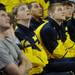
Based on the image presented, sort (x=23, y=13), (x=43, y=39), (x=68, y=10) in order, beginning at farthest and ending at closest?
(x=68, y=10) < (x=43, y=39) < (x=23, y=13)

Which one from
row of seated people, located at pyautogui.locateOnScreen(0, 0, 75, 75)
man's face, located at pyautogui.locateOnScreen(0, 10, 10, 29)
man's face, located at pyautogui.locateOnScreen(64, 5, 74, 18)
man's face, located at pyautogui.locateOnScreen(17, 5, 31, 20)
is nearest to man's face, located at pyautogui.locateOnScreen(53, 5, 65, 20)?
row of seated people, located at pyautogui.locateOnScreen(0, 0, 75, 75)

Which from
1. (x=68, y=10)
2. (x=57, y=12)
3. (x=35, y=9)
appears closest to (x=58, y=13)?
(x=57, y=12)

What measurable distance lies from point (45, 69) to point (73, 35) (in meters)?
0.91

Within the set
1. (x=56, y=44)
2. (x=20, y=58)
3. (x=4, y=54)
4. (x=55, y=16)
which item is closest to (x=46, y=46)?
(x=56, y=44)

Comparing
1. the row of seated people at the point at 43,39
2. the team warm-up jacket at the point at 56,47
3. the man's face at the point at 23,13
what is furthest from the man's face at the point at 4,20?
the team warm-up jacket at the point at 56,47

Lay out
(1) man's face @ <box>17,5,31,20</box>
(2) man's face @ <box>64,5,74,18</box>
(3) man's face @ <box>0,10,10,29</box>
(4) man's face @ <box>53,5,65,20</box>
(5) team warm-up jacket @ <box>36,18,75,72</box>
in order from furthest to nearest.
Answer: (2) man's face @ <box>64,5,74,18</box> → (4) man's face @ <box>53,5,65,20</box> → (5) team warm-up jacket @ <box>36,18,75,72</box> → (1) man's face @ <box>17,5,31,20</box> → (3) man's face @ <box>0,10,10,29</box>

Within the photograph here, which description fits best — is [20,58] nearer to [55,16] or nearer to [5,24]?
[5,24]

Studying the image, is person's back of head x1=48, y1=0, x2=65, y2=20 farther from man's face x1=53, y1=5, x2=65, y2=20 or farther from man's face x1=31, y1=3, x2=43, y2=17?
man's face x1=31, y1=3, x2=43, y2=17

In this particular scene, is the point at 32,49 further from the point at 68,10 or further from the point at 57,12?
the point at 68,10

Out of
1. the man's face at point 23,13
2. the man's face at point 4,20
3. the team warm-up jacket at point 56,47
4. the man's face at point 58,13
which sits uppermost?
the man's face at point 4,20

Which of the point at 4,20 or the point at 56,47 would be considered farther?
the point at 56,47

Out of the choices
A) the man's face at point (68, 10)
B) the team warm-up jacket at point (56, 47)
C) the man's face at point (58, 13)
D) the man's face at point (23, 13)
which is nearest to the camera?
the man's face at point (23, 13)

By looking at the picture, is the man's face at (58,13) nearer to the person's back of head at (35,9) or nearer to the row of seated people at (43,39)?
the row of seated people at (43,39)

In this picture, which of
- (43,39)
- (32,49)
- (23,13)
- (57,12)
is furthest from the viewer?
(57,12)
